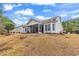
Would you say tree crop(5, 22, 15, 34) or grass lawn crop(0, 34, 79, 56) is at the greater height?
tree crop(5, 22, 15, 34)

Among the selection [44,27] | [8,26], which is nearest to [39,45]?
[44,27]

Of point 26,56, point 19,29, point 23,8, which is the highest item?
point 23,8

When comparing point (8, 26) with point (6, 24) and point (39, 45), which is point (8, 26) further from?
point (39, 45)

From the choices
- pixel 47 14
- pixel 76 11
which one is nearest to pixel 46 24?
pixel 47 14

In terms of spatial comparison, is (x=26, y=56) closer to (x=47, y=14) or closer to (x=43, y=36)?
(x=43, y=36)

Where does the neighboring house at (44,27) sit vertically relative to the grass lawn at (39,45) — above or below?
above
